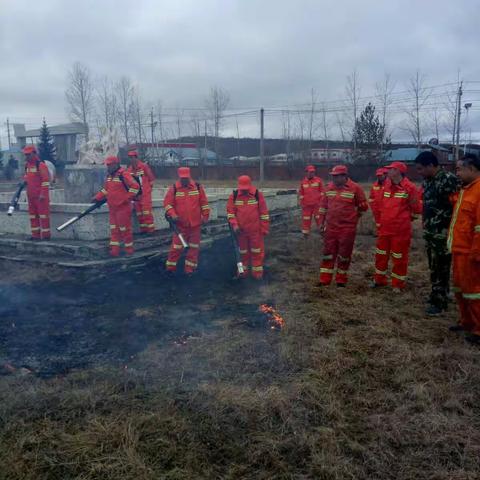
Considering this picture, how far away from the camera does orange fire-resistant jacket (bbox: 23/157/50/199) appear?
865cm

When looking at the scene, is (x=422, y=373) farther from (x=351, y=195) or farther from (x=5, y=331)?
(x=5, y=331)

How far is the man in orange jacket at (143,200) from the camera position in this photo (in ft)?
Result: 30.6

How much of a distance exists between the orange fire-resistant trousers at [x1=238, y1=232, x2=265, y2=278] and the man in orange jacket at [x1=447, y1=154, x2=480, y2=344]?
10.4 feet

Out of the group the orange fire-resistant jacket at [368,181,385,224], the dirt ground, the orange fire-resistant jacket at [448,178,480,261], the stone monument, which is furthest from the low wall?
the orange fire-resistant jacket at [448,178,480,261]

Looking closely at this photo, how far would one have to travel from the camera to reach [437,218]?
547 centimetres

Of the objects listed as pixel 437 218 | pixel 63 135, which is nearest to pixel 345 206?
pixel 437 218

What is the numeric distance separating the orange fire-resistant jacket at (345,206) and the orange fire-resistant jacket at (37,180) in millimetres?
5421

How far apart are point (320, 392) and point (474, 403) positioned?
115 cm

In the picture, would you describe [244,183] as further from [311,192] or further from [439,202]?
[311,192]

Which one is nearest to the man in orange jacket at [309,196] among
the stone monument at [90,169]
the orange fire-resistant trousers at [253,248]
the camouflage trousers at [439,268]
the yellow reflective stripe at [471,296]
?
the orange fire-resistant trousers at [253,248]

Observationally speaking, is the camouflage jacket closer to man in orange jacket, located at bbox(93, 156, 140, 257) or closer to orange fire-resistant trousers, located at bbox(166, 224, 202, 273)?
orange fire-resistant trousers, located at bbox(166, 224, 202, 273)

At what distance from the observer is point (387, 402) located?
3.49 meters

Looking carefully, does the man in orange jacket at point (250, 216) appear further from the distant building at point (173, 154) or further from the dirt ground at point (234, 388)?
the distant building at point (173, 154)

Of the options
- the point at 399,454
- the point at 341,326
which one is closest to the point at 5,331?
the point at 341,326
